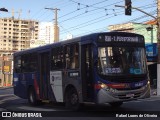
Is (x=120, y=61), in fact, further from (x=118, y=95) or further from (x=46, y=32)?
(x=46, y=32)

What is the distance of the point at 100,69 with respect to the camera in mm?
14633

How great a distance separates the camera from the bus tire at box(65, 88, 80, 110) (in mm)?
16172

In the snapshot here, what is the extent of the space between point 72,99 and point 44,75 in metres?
3.24

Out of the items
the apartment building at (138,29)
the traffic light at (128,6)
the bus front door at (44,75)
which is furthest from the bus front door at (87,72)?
the apartment building at (138,29)

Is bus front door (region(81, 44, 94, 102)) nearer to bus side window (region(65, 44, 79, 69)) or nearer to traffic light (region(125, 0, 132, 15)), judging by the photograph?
bus side window (region(65, 44, 79, 69))

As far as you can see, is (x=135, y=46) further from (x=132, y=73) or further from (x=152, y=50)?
(x=152, y=50)

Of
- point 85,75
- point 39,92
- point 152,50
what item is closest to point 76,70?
point 85,75

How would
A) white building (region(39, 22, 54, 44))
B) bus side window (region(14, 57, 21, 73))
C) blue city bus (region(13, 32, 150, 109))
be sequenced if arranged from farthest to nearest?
white building (region(39, 22, 54, 44)) < bus side window (region(14, 57, 21, 73)) < blue city bus (region(13, 32, 150, 109))

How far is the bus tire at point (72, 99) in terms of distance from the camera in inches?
637

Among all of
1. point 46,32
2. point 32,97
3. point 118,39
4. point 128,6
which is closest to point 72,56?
point 118,39

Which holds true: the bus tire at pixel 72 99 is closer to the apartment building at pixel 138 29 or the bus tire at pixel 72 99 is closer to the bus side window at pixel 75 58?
the bus side window at pixel 75 58

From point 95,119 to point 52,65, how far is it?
5.43 metres

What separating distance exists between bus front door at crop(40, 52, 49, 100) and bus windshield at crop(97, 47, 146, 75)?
4.90 metres

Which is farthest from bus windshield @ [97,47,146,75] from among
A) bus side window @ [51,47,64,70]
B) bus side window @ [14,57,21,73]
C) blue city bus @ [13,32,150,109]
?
bus side window @ [14,57,21,73]
